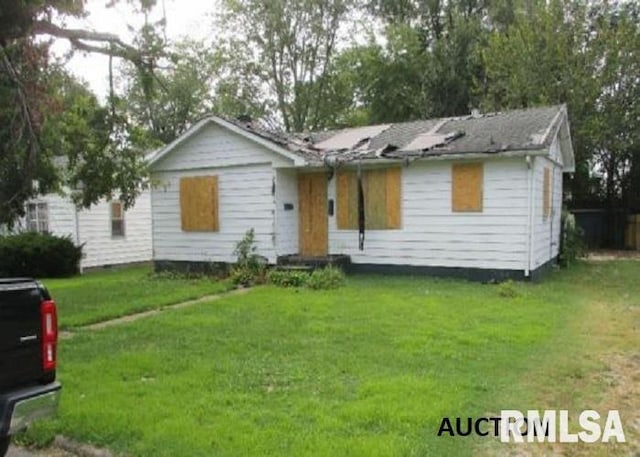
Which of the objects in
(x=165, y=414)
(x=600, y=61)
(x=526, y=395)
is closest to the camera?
(x=165, y=414)

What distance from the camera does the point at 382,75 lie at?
28.6 metres

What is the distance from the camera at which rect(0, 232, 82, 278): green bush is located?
53.3 ft

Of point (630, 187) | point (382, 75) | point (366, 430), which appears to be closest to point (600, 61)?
point (630, 187)

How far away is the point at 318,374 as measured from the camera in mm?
5512

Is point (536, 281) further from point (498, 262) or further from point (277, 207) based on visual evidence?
point (277, 207)

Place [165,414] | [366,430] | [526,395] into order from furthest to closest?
[526,395]
[165,414]
[366,430]

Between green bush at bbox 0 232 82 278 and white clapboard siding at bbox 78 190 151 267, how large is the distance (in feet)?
3.67

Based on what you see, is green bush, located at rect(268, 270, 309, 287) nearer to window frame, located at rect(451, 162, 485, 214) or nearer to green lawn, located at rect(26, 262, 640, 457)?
green lawn, located at rect(26, 262, 640, 457)

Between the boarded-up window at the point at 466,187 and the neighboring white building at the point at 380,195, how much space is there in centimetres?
2

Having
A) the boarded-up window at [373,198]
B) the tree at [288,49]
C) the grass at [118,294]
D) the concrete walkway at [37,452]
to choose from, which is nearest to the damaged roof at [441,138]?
the boarded-up window at [373,198]

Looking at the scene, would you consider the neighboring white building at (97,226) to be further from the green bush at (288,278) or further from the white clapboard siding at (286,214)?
the green bush at (288,278)

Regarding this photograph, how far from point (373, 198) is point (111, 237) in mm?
10022

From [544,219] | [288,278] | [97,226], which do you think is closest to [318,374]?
[288,278]

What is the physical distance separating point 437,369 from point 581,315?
4150 millimetres
